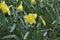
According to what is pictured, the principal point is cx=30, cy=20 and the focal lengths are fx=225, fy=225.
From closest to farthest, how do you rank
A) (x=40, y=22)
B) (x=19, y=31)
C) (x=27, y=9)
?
(x=19, y=31)
(x=40, y=22)
(x=27, y=9)

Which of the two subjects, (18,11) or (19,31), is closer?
(19,31)

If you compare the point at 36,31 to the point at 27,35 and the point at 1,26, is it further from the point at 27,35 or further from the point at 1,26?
the point at 1,26

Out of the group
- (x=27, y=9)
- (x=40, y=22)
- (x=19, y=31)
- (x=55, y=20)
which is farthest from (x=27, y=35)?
(x=27, y=9)

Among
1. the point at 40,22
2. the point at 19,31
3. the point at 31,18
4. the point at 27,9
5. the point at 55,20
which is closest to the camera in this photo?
the point at 31,18

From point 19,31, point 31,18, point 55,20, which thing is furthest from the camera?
point 55,20

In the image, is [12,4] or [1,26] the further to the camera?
[12,4]

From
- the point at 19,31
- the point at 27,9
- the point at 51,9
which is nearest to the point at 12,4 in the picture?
the point at 27,9

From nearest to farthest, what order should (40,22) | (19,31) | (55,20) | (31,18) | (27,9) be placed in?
(31,18) → (19,31) → (40,22) → (55,20) → (27,9)

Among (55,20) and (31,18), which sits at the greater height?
(31,18)

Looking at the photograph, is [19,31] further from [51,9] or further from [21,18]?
[51,9]
